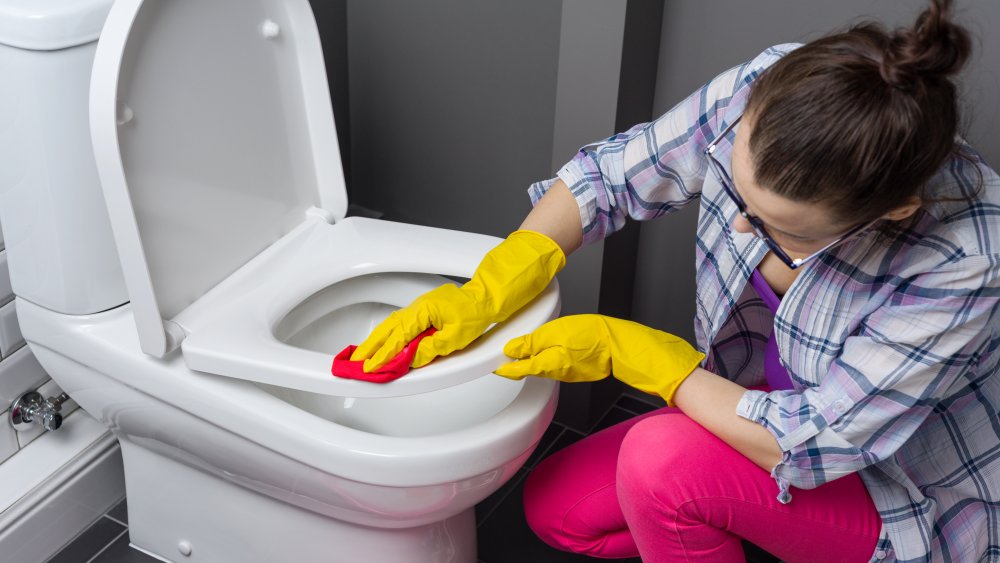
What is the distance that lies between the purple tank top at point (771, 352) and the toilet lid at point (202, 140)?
0.55 metres

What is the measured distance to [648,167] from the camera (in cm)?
111

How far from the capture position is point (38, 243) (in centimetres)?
108

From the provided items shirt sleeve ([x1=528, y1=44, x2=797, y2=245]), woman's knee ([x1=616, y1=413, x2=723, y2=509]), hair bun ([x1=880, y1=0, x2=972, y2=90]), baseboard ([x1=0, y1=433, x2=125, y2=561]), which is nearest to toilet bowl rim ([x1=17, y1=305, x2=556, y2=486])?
woman's knee ([x1=616, y1=413, x2=723, y2=509])

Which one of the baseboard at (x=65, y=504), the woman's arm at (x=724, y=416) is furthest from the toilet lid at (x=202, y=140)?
the woman's arm at (x=724, y=416)

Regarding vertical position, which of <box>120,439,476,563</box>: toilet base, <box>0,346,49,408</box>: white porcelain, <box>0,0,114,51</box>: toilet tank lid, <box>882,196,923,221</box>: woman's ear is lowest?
<box>120,439,476,563</box>: toilet base

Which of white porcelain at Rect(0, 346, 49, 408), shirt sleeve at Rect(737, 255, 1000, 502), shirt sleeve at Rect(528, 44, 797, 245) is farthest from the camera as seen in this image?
white porcelain at Rect(0, 346, 49, 408)

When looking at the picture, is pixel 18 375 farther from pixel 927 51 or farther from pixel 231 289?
pixel 927 51

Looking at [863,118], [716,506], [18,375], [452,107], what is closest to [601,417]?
[452,107]

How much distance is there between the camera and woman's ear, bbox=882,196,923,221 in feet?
2.60

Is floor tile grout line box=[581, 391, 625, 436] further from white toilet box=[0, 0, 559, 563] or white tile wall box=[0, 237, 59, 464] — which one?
white tile wall box=[0, 237, 59, 464]

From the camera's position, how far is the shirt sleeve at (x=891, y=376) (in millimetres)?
820

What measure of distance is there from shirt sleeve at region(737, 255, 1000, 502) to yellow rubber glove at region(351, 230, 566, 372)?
0.94ft

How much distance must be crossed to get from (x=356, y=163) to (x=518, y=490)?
0.67m

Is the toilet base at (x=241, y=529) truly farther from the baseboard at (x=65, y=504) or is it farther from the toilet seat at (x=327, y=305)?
the toilet seat at (x=327, y=305)
